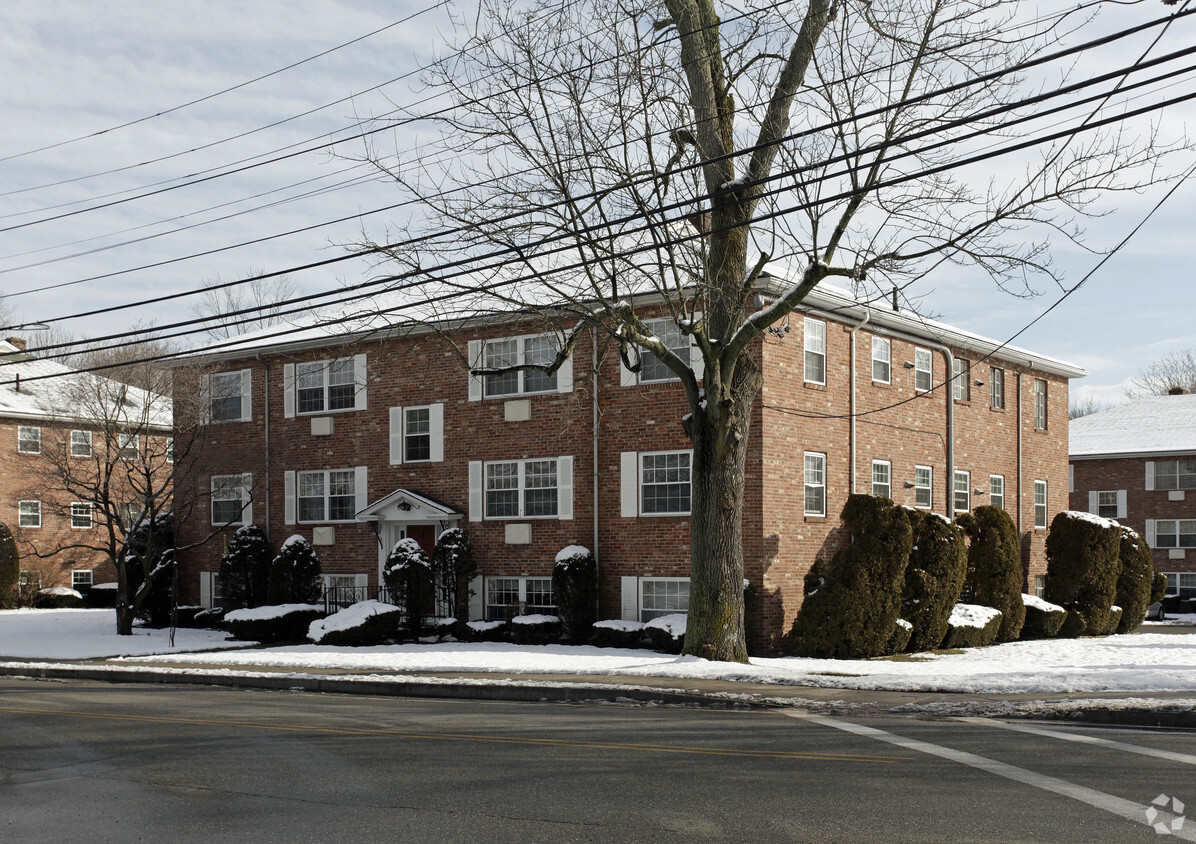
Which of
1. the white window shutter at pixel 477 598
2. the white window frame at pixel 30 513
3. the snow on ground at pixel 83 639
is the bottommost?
the snow on ground at pixel 83 639

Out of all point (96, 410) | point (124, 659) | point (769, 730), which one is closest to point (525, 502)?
point (124, 659)

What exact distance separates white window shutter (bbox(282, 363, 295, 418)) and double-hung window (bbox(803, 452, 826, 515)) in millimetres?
13682

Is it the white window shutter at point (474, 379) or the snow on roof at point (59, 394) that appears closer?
the white window shutter at point (474, 379)

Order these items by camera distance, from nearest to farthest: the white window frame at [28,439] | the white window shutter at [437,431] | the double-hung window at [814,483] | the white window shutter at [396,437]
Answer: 1. the double-hung window at [814,483]
2. the white window shutter at [437,431]
3. the white window shutter at [396,437]
4. the white window frame at [28,439]

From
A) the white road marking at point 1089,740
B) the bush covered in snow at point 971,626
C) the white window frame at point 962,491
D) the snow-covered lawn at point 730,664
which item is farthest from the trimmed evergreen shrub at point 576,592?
the white road marking at point 1089,740

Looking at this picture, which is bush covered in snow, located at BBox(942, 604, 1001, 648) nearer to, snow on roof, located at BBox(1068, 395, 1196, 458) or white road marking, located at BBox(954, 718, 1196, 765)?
white road marking, located at BBox(954, 718, 1196, 765)

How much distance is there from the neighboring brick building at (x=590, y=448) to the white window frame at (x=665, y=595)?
47mm

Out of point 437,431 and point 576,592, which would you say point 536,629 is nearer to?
point 576,592

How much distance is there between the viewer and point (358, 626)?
24.5 m

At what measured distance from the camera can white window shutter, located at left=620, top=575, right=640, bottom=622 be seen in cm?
2445

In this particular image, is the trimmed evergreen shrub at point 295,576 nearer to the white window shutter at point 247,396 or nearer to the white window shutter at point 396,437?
the white window shutter at point 396,437

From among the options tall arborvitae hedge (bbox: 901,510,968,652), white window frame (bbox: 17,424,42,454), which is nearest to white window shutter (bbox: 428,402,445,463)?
tall arborvitae hedge (bbox: 901,510,968,652)

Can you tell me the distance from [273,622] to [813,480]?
1262 cm

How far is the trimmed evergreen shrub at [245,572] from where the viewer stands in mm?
29641
